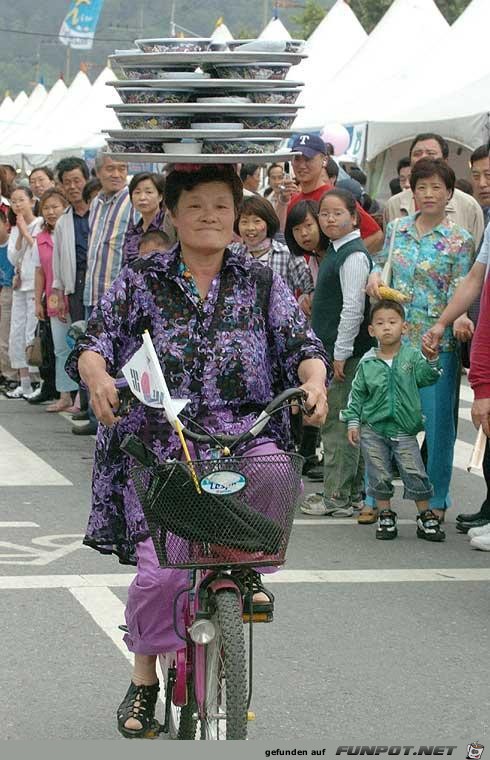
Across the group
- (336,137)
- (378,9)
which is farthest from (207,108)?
(378,9)

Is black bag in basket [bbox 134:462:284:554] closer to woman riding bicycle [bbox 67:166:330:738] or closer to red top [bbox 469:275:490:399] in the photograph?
woman riding bicycle [bbox 67:166:330:738]

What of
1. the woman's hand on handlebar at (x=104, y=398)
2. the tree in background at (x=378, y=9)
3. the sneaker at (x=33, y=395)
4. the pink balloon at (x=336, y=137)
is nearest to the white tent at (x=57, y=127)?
the tree in background at (x=378, y=9)

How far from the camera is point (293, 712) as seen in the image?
5461mm

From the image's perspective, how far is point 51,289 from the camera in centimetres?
1350

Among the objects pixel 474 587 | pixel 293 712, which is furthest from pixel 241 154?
pixel 474 587

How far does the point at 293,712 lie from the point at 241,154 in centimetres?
203

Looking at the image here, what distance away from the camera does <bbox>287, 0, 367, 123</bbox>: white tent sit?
3044 centimetres

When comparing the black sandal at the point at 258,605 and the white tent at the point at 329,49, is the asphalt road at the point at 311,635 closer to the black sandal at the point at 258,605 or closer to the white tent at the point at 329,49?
the black sandal at the point at 258,605

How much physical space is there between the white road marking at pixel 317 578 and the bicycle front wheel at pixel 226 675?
281cm

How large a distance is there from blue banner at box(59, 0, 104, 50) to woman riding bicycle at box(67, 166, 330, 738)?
195ft

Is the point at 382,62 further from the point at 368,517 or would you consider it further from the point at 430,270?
the point at 368,517

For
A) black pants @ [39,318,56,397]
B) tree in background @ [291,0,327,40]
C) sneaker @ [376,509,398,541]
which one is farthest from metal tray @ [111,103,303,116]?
tree in background @ [291,0,327,40]

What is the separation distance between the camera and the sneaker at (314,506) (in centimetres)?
934

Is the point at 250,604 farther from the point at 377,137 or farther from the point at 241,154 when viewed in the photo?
the point at 377,137
